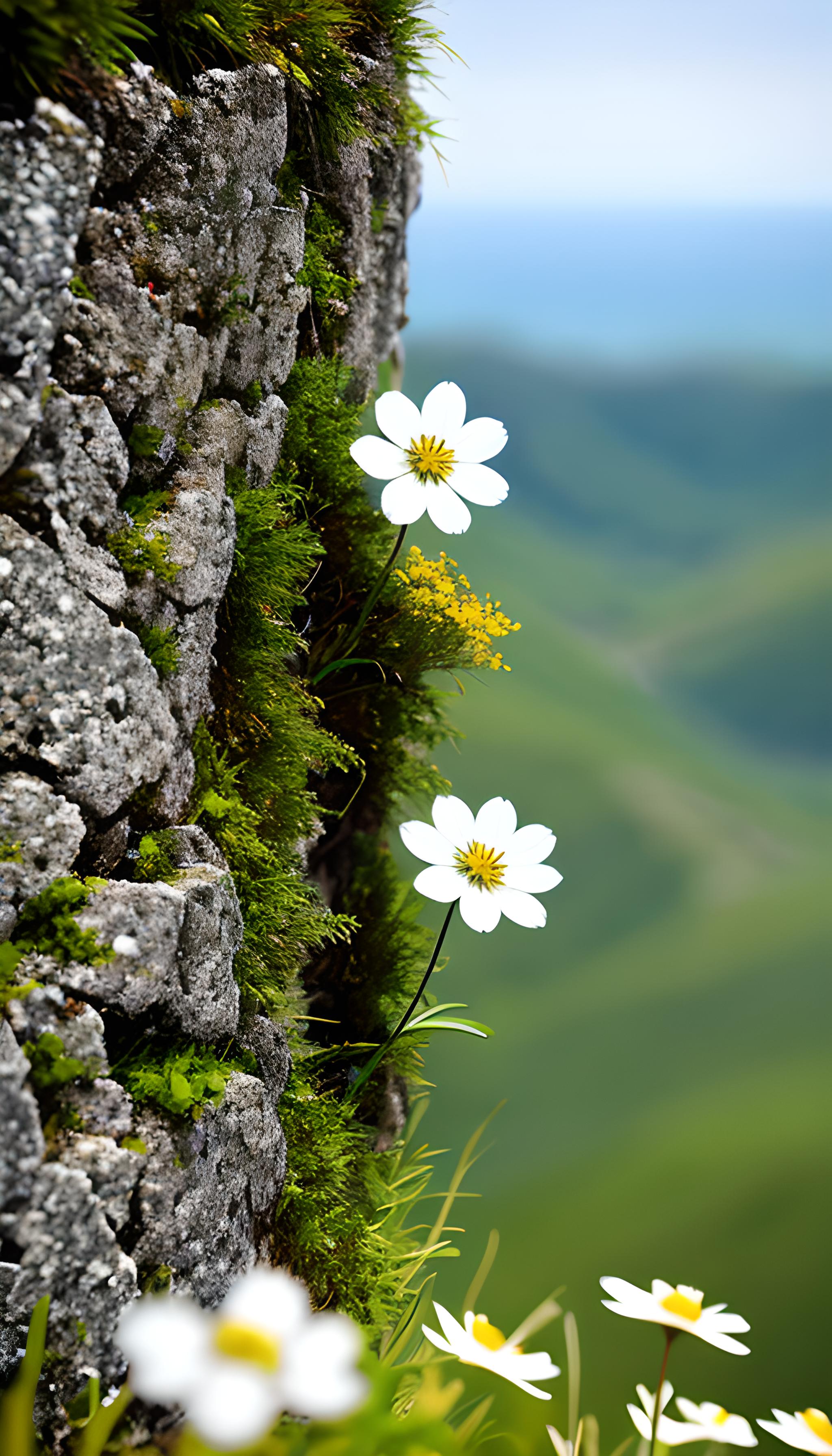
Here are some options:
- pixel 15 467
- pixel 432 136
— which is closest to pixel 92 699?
pixel 15 467

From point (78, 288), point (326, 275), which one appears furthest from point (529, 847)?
point (326, 275)

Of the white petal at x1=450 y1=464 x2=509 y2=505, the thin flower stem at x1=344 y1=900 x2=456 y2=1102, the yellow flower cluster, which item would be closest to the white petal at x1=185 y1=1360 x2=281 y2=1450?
the thin flower stem at x1=344 y1=900 x2=456 y2=1102

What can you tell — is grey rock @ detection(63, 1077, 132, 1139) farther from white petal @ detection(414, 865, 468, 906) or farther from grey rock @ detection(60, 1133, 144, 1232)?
white petal @ detection(414, 865, 468, 906)

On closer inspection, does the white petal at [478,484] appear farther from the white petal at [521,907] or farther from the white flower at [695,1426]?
the white flower at [695,1426]

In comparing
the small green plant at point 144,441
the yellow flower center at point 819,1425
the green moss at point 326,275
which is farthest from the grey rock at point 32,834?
the yellow flower center at point 819,1425

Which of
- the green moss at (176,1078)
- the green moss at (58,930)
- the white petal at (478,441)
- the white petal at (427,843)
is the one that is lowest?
the green moss at (176,1078)

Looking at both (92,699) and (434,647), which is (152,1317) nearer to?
(92,699)
